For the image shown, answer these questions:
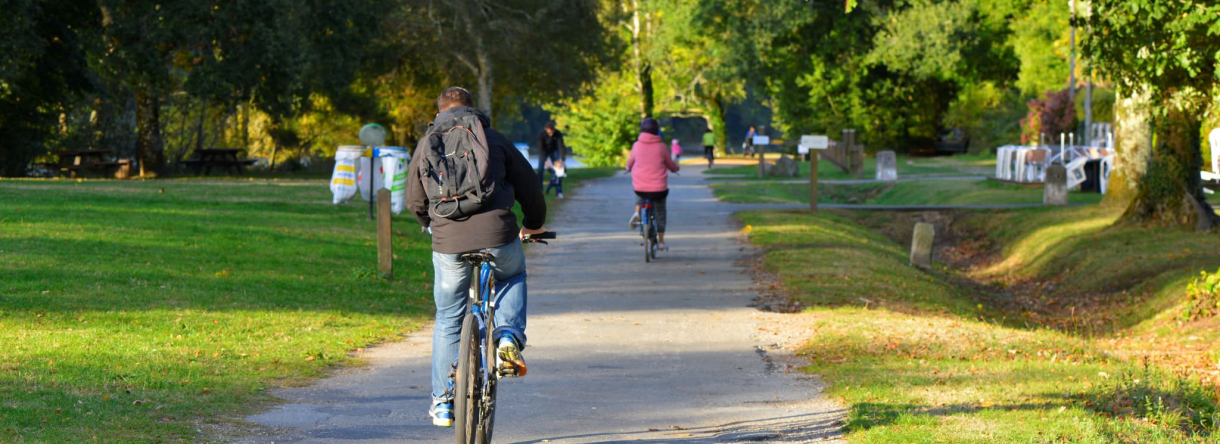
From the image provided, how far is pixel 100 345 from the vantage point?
30.6 feet

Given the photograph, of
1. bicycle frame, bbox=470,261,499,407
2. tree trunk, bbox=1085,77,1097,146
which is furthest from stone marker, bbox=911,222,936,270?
tree trunk, bbox=1085,77,1097,146

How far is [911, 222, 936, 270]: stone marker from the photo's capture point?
61.5 feet

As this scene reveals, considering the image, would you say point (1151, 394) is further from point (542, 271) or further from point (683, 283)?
point (542, 271)

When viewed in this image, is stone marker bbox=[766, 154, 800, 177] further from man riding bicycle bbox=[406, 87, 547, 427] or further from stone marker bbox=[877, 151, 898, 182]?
man riding bicycle bbox=[406, 87, 547, 427]

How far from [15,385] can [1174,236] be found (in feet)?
54.8

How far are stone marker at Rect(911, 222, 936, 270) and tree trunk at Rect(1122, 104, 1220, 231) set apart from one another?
4162mm

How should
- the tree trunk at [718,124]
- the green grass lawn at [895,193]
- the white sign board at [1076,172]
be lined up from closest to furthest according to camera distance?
the green grass lawn at [895,193]
the white sign board at [1076,172]
the tree trunk at [718,124]

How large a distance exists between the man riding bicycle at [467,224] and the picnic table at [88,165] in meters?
31.8

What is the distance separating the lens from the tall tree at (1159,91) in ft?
49.8

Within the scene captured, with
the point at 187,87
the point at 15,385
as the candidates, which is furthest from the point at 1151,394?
the point at 187,87

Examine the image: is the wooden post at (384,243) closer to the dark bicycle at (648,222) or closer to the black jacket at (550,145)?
the dark bicycle at (648,222)

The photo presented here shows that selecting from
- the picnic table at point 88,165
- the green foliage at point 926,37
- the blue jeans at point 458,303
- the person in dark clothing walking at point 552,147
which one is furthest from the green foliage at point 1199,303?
the green foliage at point 926,37

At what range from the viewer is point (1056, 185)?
84.3 ft

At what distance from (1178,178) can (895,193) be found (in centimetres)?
1511
